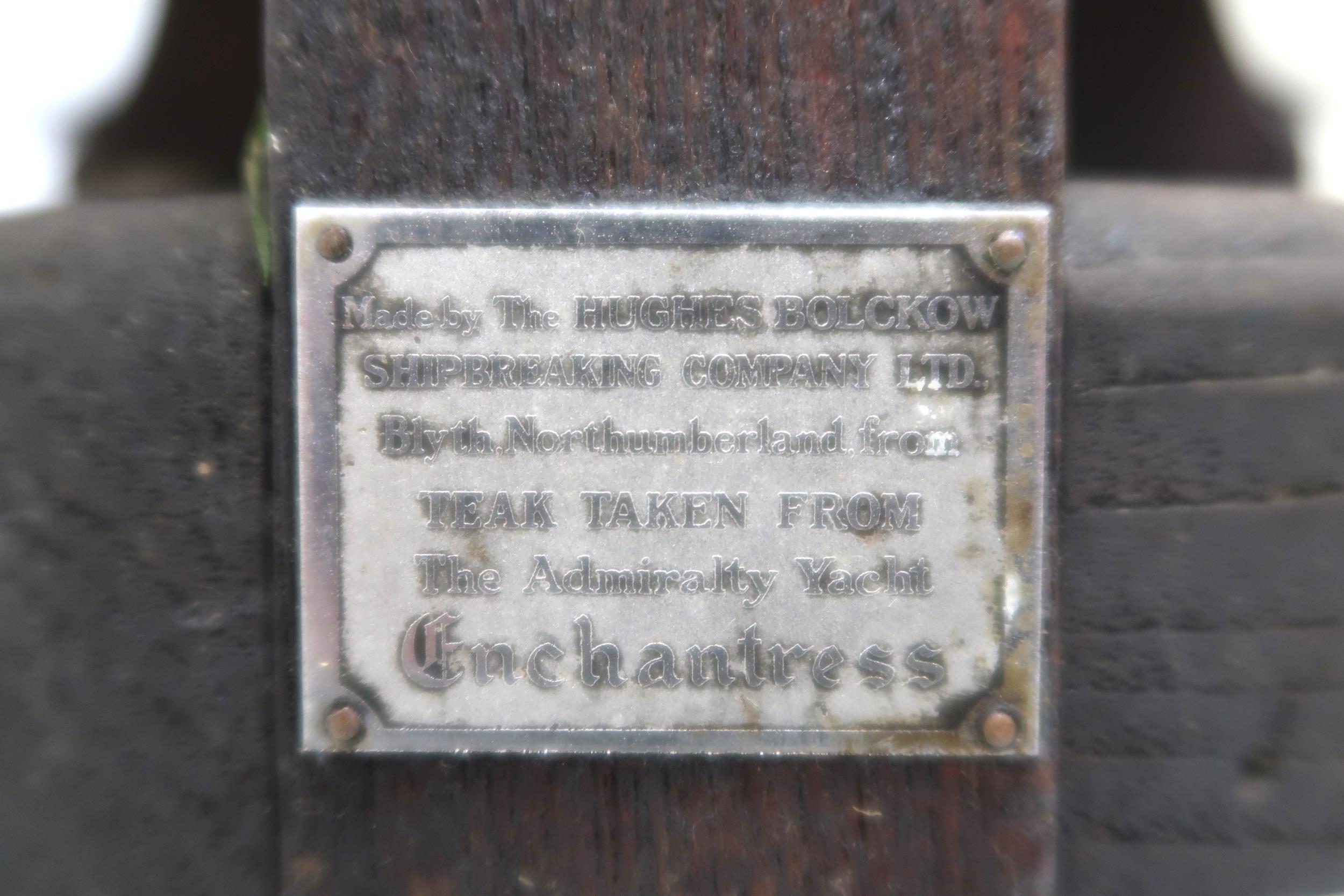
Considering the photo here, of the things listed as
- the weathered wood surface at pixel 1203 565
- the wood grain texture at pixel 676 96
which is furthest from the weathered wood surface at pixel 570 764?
the wood grain texture at pixel 676 96

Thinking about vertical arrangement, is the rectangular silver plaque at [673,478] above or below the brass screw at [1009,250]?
below

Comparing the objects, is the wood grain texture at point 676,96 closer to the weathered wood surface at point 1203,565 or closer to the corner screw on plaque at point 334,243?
the corner screw on plaque at point 334,243

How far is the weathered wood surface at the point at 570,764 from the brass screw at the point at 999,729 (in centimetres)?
5

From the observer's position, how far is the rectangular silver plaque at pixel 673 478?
26.3 inches

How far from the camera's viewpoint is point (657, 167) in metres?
0.70

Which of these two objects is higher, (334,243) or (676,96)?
(676,96)

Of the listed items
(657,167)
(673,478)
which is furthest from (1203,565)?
(657,167)

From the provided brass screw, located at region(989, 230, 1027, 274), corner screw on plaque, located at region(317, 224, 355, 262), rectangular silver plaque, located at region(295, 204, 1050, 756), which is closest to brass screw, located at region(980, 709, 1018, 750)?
rectangular silver plaque, located at region(295, 204, 1050, 756)

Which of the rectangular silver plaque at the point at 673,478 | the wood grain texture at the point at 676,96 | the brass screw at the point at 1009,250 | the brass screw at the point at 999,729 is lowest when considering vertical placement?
the brass screw at the point at 999,729

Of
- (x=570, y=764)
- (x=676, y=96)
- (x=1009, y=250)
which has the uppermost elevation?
(x=676, y=96)

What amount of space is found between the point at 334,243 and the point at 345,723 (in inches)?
14.2

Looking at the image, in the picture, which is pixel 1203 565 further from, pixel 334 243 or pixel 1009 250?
pixel 334 243

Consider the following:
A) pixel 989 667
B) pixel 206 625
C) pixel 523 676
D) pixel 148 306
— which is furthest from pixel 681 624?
pixel 148 306

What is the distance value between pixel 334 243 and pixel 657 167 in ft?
0.82
